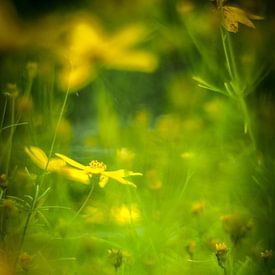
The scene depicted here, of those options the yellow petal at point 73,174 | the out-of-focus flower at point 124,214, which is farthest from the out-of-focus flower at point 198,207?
the yellow petal at point 73,174

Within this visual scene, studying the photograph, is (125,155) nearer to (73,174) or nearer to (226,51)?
(73,174)

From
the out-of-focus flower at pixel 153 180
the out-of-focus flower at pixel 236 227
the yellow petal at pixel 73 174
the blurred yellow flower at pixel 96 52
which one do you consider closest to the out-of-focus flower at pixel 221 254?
the out-of-focus flower at pixel 236 227

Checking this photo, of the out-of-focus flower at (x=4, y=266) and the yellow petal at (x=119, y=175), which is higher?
the yellow petal at (x=119, y=175)

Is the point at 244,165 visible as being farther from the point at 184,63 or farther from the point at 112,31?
the point at 112,31

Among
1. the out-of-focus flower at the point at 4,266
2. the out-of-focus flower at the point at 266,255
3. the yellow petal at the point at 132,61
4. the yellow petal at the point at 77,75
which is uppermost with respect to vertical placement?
the yellow petal at the point at 132,61

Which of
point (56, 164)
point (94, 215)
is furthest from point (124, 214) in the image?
point (56, 164)

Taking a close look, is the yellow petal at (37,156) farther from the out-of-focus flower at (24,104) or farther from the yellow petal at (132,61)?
the yellow petal at (132,61)
